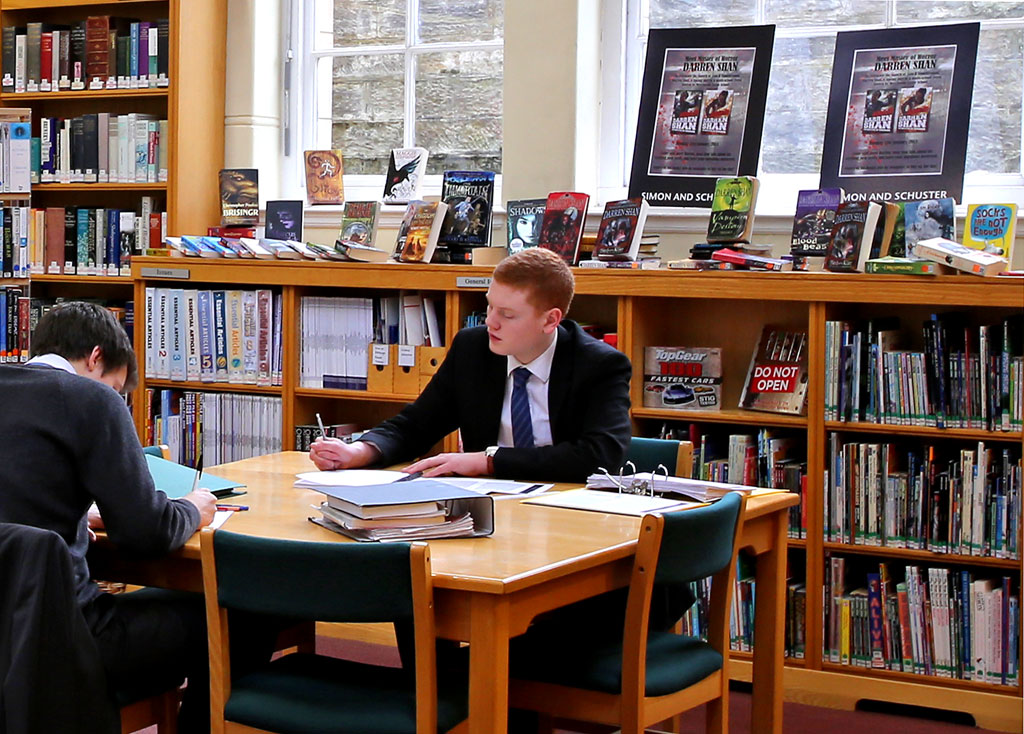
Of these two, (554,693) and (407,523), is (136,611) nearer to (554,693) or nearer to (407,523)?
(407,523)

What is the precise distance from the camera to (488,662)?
230 centimetres

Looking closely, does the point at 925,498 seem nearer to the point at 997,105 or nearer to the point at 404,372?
the point at 997,105

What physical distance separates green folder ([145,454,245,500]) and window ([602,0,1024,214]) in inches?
96.0

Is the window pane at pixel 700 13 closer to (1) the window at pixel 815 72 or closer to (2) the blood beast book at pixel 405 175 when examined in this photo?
(1) the window at pixel 815 72

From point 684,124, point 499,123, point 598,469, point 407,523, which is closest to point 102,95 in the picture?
point 499,123

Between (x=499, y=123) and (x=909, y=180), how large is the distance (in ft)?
5.68

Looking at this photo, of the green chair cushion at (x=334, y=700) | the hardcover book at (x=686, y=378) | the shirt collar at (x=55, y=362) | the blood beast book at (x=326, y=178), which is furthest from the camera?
the blood beast book at (x=326, y=178)

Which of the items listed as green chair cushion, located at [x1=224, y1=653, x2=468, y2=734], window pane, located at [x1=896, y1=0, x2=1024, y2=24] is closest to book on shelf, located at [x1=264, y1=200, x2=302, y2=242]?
window pane, located at [x1=896, y1=0, x2=1024, y2=24]

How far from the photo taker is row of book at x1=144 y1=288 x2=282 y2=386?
502 cm

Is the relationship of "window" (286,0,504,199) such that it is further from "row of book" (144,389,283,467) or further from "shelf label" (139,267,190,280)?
"row of book" (144,389,283,467)

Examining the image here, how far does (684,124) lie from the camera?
468 centimetres

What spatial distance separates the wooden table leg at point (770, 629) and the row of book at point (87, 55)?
11.2ft

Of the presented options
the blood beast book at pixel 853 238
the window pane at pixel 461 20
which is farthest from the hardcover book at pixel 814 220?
the window pane at pixel 461 20

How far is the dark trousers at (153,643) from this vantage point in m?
2.62
